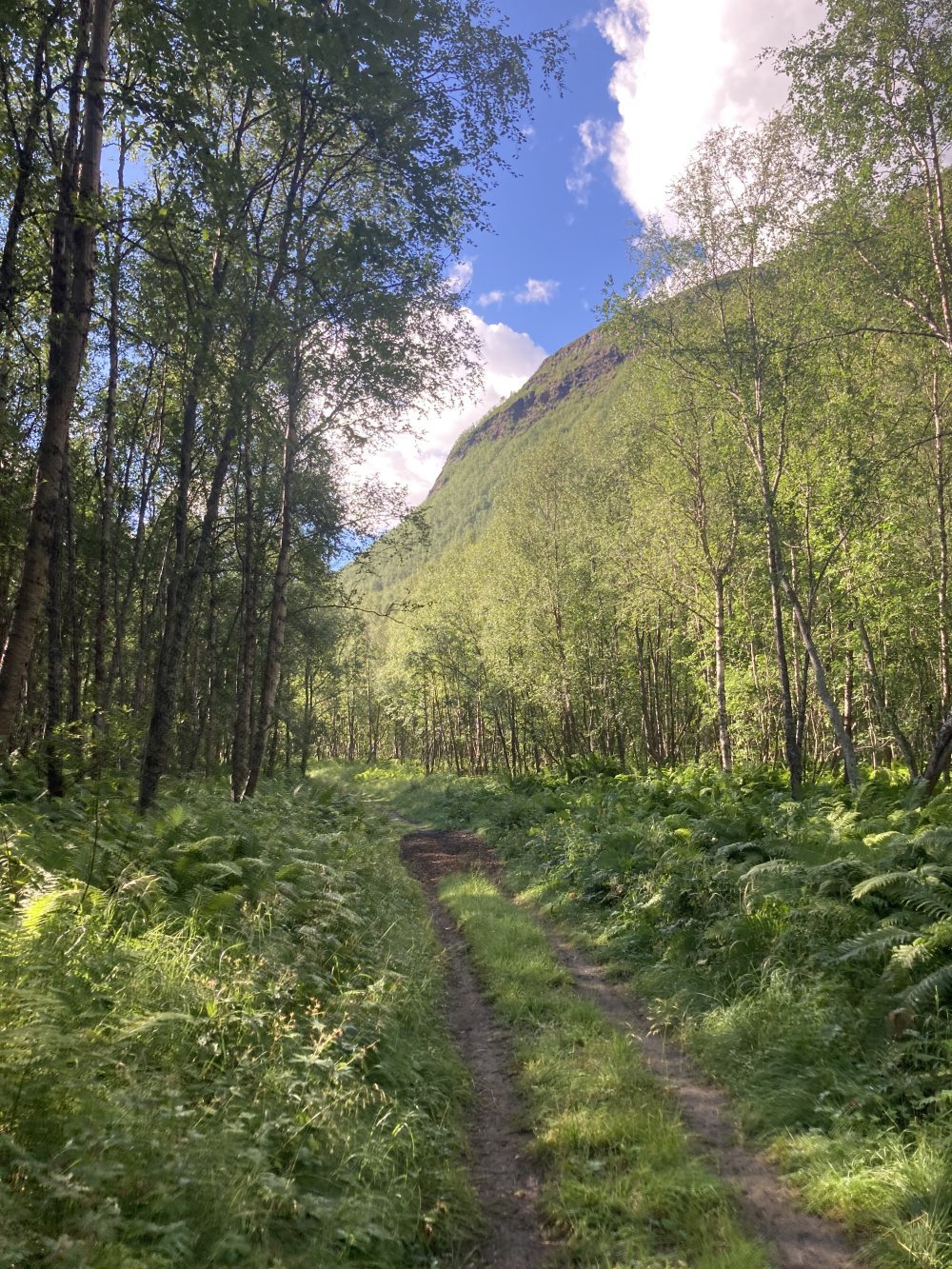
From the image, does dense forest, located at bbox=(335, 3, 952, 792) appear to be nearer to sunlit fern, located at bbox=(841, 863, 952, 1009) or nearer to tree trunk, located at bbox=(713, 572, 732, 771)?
tree trunk, located at bbox=(713, 572, 732, 771)

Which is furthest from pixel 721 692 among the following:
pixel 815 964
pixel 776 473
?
pixel 815 964

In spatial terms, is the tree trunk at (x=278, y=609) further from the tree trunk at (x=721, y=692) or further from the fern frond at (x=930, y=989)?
the tree trunk at (x=721, y=692)

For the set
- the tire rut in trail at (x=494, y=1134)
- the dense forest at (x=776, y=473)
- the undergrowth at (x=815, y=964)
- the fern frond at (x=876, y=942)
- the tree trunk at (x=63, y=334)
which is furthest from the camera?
the dense forest at (x=776, y=473)

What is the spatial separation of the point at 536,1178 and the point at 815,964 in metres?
3.25

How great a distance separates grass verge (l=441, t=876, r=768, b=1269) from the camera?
345 centimetres

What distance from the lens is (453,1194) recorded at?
385 centimetres

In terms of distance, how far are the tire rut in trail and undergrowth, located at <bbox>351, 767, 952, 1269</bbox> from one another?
1582mm

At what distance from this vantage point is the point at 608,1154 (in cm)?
419

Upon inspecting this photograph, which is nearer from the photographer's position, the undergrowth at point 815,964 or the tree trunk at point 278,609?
the undergrowth at point 815,964

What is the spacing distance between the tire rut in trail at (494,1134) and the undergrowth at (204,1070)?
0.60 feet

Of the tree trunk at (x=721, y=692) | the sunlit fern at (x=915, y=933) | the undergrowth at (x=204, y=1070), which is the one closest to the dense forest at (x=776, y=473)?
the tree trunk at (x=721, y=692)

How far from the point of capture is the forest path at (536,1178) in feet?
11.5

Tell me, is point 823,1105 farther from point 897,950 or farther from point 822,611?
point 822,611

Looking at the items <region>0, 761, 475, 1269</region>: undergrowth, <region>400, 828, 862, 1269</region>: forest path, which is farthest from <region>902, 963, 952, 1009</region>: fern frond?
<region>0, 761, 475, 1269</region>: undergrowth
